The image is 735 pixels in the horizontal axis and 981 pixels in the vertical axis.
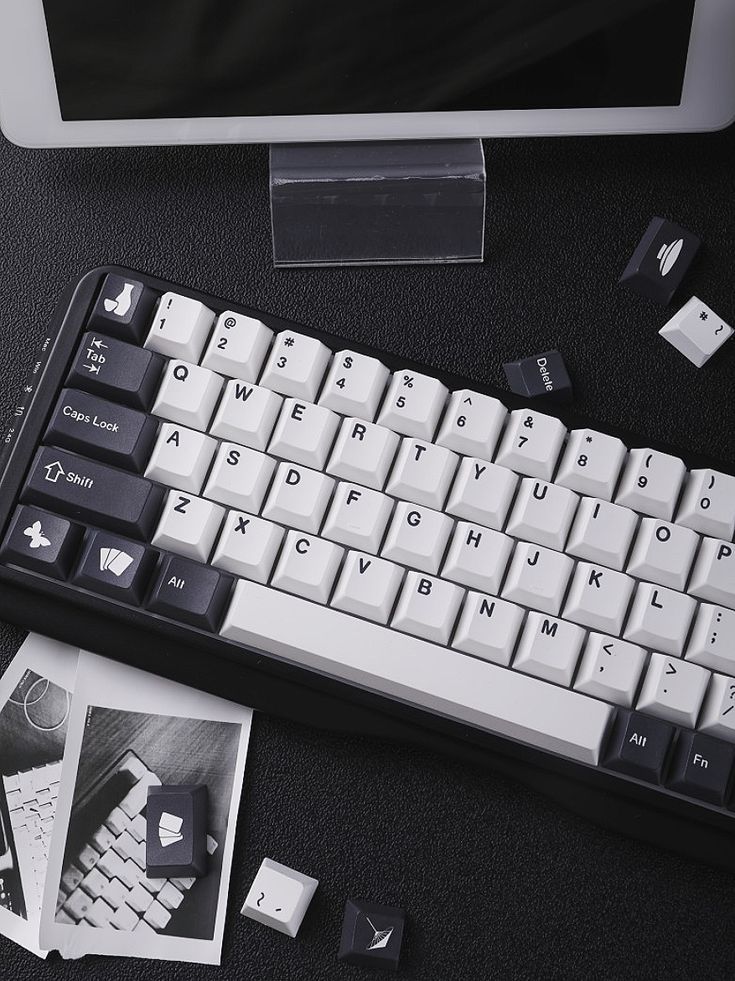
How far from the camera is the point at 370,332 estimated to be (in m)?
0.68

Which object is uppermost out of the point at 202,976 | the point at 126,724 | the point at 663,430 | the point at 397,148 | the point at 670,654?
the point at 397,148

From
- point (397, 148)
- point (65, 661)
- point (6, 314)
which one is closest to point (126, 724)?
point (65, 661)

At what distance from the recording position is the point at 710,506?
585mm

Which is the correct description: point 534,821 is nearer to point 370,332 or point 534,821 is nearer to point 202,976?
point 202,976

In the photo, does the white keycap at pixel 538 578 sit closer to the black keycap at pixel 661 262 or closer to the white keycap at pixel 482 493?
the white keycap at pixel 482 493

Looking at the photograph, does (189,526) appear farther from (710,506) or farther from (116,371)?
(710,506)

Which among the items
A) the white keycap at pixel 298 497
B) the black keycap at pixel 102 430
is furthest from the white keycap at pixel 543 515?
the black keycap at pixel 102 430

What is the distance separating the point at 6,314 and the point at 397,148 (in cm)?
27

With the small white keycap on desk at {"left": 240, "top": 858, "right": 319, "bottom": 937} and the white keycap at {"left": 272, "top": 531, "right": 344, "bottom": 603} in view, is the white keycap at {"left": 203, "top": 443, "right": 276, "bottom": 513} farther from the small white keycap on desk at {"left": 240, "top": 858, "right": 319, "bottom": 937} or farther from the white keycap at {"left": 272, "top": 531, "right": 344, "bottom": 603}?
the small white keycap on desk at {"left": 240, "top": 858, "right": 319, "bottom": 937}

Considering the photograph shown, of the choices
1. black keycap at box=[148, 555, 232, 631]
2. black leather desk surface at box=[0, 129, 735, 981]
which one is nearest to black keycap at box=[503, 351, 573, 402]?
black leather desk surface at box=[0, 129, 735, 981]

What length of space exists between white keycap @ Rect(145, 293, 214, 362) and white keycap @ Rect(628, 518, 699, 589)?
0.27m

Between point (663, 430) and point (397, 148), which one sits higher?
point (397, 148)

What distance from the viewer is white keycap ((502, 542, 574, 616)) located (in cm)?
57

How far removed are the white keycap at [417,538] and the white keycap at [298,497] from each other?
0.13ft
